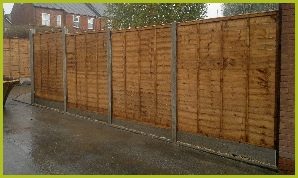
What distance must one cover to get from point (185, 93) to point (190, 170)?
218 cm

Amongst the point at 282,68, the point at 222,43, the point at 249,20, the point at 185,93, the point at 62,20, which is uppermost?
the point at 62,20

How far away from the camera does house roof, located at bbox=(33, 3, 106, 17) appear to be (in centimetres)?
3556

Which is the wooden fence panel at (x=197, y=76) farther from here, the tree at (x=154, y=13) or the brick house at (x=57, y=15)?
the brick house at (x=57, y=15)

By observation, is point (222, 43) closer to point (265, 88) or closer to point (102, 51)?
point (265, 88)

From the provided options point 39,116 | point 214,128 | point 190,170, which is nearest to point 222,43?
point 214,128

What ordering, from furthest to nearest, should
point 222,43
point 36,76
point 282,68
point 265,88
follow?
point 36,76 < point 222,43 < point 265,88 < point 282,68

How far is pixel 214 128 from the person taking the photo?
21.0 feet

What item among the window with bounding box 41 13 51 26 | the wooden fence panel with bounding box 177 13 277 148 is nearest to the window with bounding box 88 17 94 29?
the window with bounding box 41 13 51 26

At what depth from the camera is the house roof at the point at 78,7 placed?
35.6m

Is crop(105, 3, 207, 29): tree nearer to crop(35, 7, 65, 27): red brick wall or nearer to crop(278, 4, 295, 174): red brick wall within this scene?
crop(35, 7, 65, 27): red brick wall

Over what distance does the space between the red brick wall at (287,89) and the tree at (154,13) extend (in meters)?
16.5

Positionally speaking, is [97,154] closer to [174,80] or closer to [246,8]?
[174,80]

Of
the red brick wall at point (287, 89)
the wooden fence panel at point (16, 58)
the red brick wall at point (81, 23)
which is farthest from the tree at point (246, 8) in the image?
the red brick wall at point (287, 89)

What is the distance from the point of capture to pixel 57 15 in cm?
3559
